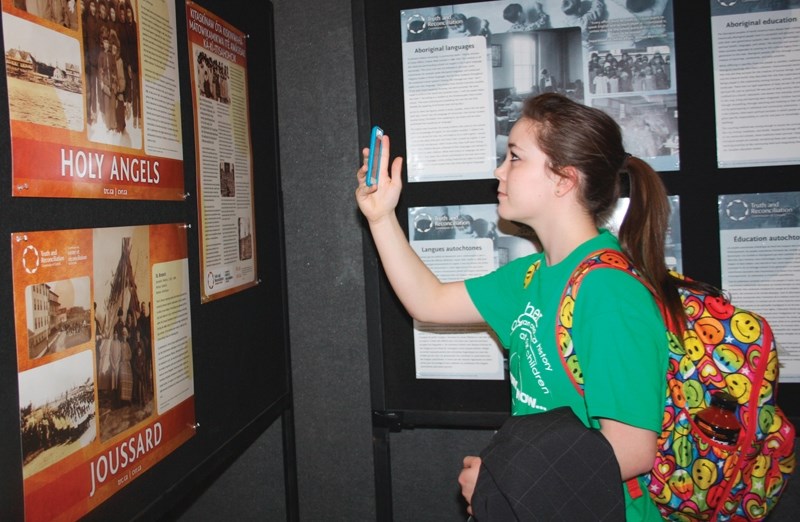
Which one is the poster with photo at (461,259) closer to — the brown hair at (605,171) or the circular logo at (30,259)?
the brown hair at (605,171)

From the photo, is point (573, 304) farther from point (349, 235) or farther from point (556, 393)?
point (349, 235)

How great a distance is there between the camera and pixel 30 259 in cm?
73

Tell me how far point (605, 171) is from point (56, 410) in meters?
0.96

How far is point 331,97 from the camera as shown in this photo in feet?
5.19

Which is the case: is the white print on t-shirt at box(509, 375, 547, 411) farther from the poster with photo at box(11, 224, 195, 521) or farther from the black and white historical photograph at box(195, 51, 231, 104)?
the black and white historical photograph at box(195, 51, 231, 104)

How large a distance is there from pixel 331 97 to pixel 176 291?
2.50ft

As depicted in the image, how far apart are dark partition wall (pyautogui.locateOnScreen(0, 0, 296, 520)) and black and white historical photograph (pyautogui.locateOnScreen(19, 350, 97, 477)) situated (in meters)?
0.02

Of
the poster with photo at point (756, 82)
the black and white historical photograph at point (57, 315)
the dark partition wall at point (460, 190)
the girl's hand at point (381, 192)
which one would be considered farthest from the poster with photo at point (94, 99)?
the poster with photo at point (756, 82)

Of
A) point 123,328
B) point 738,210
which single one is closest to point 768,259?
point 738,210

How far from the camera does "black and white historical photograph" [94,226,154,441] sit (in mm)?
861

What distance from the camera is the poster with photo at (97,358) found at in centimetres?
74

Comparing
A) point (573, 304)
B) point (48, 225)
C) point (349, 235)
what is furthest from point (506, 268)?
point (48, 225)

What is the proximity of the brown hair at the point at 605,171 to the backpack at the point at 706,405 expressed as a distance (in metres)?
0.10

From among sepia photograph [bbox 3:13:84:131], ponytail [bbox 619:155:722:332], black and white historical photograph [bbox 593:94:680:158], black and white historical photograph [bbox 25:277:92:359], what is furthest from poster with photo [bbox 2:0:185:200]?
black and white historical photograph [bbox 593:94:680:158]
